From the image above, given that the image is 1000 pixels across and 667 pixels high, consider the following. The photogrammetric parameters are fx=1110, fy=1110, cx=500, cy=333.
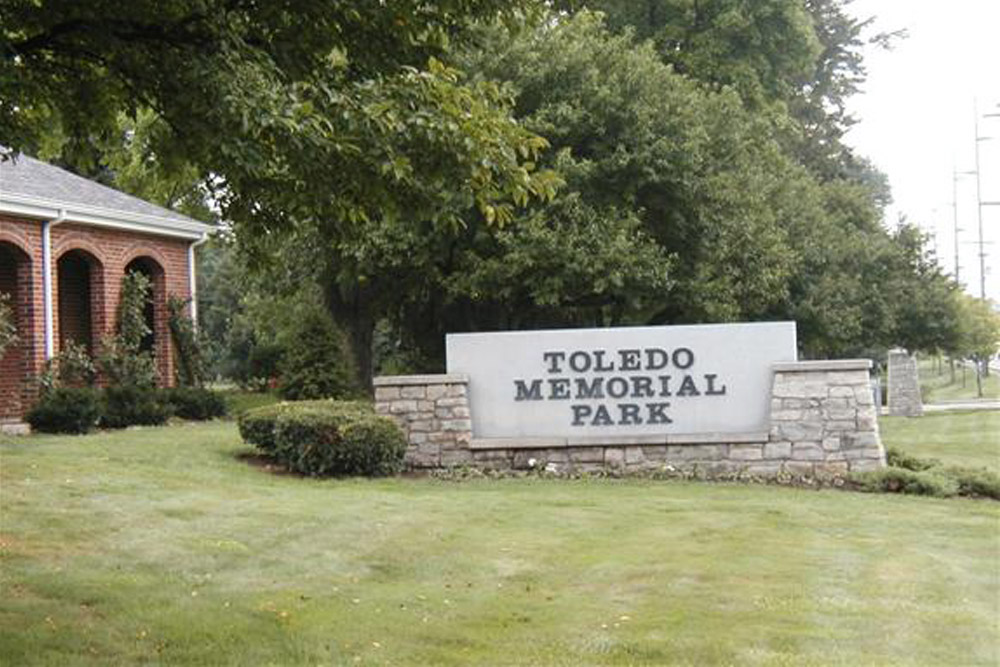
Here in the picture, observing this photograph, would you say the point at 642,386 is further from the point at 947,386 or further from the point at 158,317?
the point at 947,386

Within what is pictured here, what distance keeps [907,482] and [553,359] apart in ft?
14.8

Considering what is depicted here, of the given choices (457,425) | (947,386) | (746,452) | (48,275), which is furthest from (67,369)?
(947,386)

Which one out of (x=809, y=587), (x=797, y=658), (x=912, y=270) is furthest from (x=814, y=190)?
(x=797, y=658)

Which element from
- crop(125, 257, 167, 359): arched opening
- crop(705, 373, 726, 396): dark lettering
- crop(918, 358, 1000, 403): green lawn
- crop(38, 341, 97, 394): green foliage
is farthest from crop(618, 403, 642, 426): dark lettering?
crop(918, 358, 1000, 403): green lawn

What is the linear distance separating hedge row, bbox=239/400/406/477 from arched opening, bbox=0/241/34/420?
5.24 m

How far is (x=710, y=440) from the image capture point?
1397 centimetres

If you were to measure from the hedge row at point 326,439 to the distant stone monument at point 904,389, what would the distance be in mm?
21496

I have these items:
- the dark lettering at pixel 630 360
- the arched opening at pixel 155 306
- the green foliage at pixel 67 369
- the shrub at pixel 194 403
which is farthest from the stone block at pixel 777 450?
the arched opening at pixel 155 306

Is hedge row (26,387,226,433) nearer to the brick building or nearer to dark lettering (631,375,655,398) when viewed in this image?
the brick building

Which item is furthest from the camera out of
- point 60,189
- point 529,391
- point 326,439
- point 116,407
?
point 60,189

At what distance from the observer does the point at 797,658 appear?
569 cm

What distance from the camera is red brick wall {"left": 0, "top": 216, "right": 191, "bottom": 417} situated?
1703 cm

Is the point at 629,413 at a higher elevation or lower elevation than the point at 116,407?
lower

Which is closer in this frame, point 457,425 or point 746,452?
point 746,452
